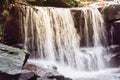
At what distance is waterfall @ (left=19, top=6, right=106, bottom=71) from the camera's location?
470 inches

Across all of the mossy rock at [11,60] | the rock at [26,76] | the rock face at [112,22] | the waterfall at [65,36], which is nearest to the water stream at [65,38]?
the waterfall at [65,36]

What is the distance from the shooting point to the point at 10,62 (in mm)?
6266

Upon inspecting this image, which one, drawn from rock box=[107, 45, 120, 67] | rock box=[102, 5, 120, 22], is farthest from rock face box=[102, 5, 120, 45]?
rock box=[107, 45, 120, 67]

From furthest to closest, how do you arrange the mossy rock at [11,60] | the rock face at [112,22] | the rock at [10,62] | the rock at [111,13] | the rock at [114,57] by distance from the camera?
the rock at [111,13] < the rock face at [112,22] < the rock at [114,57] < the mossy rock at [11,60] < the rock at [10,62]

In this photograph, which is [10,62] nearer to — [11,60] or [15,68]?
[11,60]

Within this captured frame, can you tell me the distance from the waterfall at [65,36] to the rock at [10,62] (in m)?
4.81

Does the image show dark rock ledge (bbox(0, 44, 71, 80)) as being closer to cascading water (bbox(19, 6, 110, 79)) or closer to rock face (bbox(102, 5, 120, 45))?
cascading water (bbox(19, 6, 110, 79))

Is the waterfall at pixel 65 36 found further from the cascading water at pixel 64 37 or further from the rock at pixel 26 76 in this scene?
the rock at pixel 26 76

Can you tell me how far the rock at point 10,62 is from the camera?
231 inches

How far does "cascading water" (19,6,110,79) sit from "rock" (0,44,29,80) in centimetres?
483

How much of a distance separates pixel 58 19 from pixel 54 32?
553 millimetres

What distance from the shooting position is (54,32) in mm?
12492

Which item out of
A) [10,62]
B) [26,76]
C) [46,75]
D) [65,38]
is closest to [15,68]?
[10,62]

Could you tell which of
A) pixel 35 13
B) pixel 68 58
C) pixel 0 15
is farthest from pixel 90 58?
pixel 0 15
